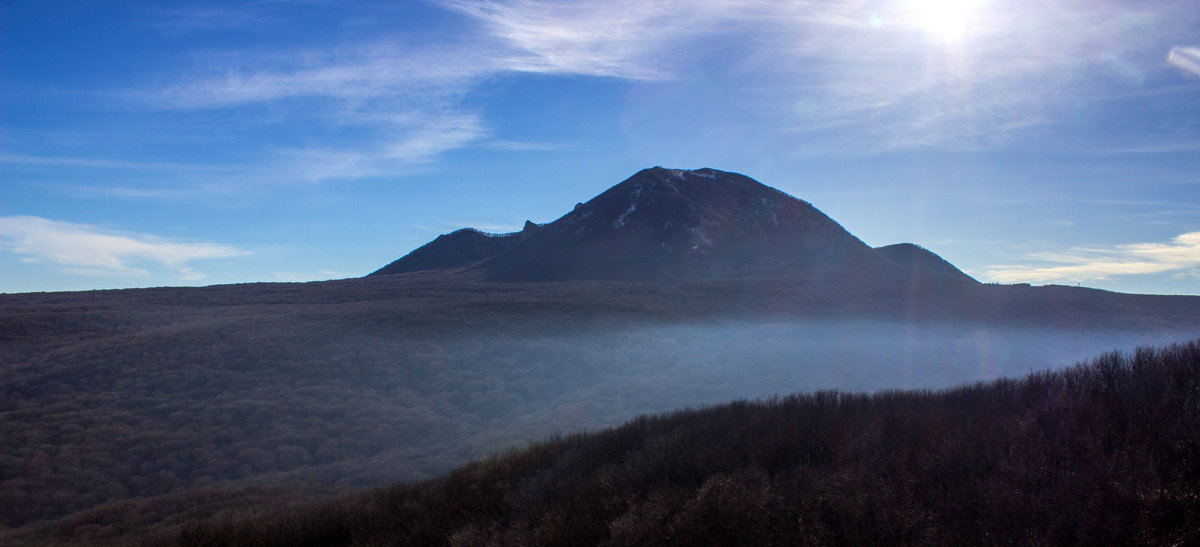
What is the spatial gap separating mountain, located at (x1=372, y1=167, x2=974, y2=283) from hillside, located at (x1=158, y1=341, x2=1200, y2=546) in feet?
177

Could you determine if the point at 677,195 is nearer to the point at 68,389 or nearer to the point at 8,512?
the point at 68,389

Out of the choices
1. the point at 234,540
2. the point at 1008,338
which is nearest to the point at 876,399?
the point at 234,540

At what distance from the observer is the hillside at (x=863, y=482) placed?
4.07 meters

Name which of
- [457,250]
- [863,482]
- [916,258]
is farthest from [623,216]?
[863,482]

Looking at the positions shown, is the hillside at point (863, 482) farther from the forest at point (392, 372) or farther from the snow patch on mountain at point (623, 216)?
the snow patch on mountain at point (623, 216)

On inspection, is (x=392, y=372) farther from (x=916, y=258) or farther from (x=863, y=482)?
(x=916, y=258)

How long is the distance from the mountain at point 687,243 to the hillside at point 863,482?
54.0 metres

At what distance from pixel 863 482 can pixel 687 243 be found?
6968 cm

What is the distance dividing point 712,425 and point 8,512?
14.4 meters

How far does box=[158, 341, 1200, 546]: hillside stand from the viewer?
4066 mm

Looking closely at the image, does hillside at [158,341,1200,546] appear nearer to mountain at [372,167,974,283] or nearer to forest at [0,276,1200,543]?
forest at [0,276,1200,543]

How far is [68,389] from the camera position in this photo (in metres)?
20.9

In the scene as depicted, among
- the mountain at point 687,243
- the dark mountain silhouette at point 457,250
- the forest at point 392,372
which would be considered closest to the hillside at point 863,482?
the forest at point 392,372

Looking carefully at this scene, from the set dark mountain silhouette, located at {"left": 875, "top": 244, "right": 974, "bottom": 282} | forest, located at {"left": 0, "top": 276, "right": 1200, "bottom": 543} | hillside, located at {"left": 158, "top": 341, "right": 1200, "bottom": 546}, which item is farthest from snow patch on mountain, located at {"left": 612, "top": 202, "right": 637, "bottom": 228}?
hillside, located at {"left": 158, "top": 341, "right": 1200, "bottom": 546}
